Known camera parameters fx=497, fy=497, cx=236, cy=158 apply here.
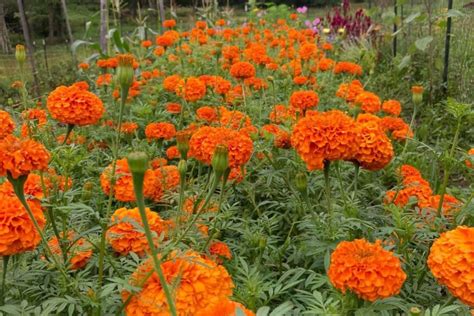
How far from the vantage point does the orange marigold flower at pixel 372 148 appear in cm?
155

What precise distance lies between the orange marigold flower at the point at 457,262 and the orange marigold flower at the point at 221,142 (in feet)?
2.04

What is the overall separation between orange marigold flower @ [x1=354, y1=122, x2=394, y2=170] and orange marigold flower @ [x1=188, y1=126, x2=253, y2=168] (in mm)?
343

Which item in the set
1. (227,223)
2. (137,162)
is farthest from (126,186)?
(137,162)

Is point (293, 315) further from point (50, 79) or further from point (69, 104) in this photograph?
point (50, 79)

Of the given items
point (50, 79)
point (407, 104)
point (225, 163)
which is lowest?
point (407, 104)

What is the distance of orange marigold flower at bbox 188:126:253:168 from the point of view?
5.00 feet

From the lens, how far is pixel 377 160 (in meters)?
1.58

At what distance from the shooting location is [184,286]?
0.96m

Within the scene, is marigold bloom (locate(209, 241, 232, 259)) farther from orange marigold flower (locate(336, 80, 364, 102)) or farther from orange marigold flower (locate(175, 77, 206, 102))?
orange marigold flower (locate(336, 80, 364, 102))

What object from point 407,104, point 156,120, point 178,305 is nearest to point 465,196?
point 178,305

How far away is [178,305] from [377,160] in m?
0.88

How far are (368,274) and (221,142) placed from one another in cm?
62

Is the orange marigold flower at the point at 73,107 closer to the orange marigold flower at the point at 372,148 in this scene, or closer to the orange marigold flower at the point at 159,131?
the orange marigold flower at the point at 159,131

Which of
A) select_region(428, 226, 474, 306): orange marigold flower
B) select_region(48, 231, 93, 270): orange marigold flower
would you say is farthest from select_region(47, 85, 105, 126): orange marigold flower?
select_region(428, 226, 474, 306): orange marigold flower
